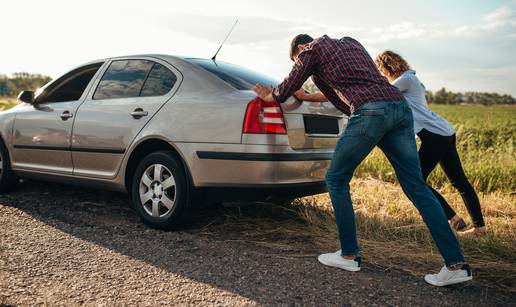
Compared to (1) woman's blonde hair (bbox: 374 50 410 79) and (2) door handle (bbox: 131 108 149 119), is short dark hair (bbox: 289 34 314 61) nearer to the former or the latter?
(1) woman's blonde hair (bbox: 374 50 410 79)

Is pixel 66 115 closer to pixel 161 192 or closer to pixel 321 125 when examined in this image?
pixel 161 192

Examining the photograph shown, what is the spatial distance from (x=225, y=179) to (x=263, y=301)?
1295mm

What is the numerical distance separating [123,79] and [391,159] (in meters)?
2.79

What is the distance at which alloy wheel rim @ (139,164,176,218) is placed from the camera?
14.4ft

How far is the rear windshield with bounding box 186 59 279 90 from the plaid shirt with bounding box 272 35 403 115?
34.5 inches

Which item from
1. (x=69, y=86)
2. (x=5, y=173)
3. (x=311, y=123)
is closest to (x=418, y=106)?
(x=311, y=123)

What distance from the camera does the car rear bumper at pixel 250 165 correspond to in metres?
3.91

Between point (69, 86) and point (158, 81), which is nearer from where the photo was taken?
point (158, 81)

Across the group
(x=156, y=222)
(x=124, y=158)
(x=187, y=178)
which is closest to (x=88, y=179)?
(x=124, y=158)

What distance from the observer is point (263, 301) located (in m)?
3.00

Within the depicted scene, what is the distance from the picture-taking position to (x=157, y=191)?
446 centimetres

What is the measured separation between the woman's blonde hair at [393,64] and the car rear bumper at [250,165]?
3.61 feet

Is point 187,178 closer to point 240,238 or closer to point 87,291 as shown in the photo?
point 240,238

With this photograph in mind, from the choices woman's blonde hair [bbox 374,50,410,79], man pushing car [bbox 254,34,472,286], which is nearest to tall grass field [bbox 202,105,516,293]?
man pushing car [bbox 254,34,472,286]
